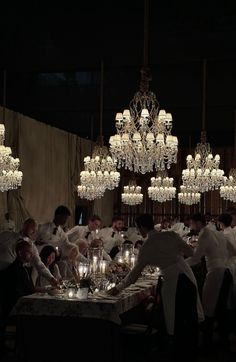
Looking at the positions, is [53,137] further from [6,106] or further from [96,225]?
[96,225]

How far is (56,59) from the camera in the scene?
1062 cm

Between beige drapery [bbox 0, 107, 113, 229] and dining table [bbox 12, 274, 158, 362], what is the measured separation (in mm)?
A: 8493

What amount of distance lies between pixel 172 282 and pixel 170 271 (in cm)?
12

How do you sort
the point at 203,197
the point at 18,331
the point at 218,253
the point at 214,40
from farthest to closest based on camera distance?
1. the point at 203,197
2. the point at 214,40
3. the point at 218,253
4. the point at 18,331

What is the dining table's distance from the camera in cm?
601

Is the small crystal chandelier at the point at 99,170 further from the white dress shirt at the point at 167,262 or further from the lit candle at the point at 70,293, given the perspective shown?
the lit candle at the point at 70,293

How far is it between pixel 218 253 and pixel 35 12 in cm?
419

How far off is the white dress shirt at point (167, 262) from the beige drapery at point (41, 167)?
8.56 meters

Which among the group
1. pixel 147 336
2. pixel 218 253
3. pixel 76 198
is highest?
pixel 76 198

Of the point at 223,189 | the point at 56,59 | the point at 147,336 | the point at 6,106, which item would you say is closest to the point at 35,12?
the point at 56,59

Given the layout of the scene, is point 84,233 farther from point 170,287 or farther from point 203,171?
point 170,287

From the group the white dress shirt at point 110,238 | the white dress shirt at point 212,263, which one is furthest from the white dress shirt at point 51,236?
the white dress shirt at point 110,238

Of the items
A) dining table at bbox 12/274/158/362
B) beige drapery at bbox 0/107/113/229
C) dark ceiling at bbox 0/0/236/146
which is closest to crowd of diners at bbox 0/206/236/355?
dining table at bbox 12/274/158/362

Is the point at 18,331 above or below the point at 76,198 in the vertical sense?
below
